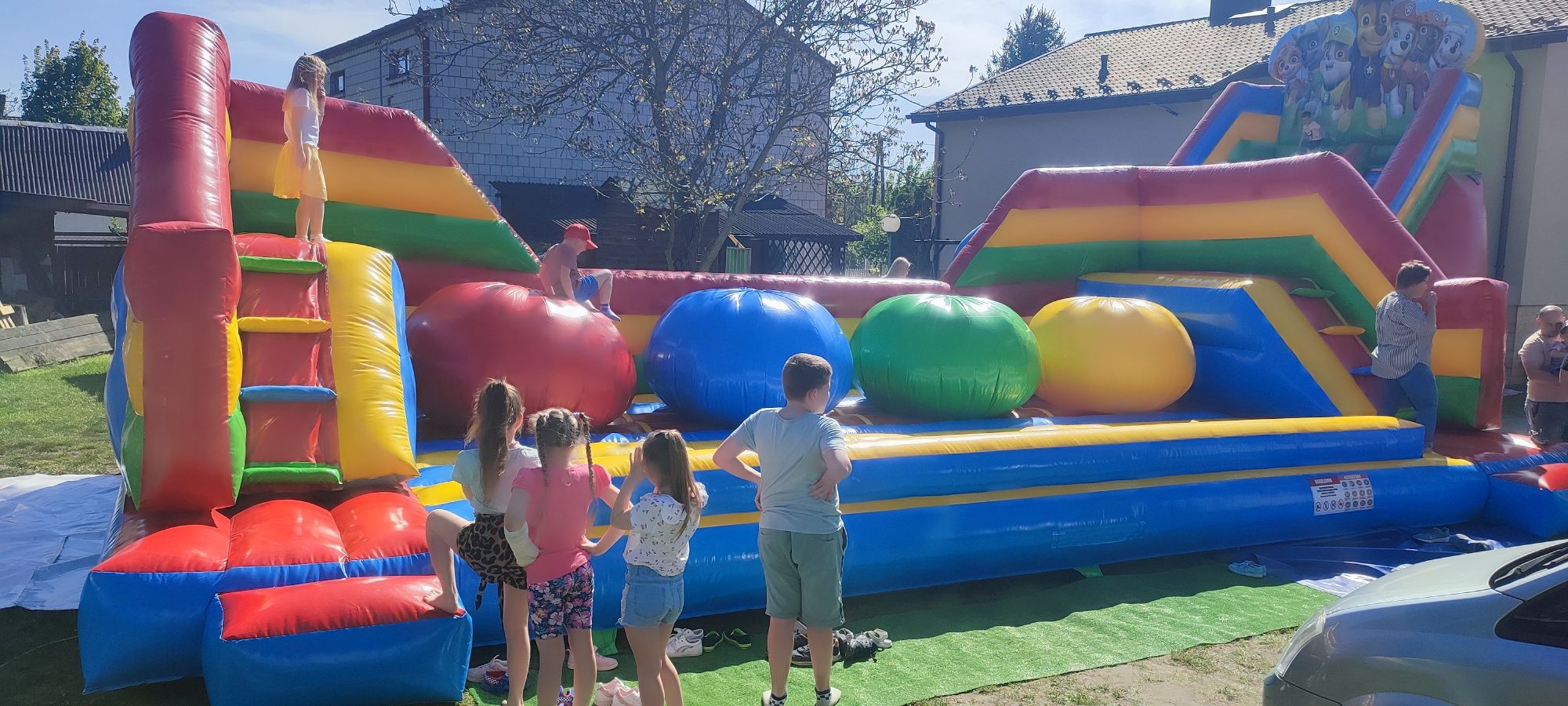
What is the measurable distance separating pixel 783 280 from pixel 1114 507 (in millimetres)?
2607

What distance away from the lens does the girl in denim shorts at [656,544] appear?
2.96 meters

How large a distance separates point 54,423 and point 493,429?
6.77m

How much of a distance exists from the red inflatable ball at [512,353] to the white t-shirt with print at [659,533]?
2097mm

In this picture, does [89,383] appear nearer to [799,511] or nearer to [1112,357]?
[1112,357]

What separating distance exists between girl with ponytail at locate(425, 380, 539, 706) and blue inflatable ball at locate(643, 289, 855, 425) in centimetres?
223

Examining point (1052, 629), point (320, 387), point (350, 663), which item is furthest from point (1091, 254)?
point (350, 663)

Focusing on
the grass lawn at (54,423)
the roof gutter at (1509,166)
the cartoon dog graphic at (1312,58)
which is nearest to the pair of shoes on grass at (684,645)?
the grass lawn at (54,423)

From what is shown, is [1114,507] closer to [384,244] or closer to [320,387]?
[320,387]

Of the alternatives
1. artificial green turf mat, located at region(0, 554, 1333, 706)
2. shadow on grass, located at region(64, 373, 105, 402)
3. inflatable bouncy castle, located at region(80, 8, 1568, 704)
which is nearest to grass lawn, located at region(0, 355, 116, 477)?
shadow on grass, located at region(64, 373, 105, 402)

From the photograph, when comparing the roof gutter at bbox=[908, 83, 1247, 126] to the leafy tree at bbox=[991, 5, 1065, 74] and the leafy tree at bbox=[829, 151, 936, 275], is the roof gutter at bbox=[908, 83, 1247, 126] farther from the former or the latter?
the leafy tree at bbox=[991, 5, 1065, 74]

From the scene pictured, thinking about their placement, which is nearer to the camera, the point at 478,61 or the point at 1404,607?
the point at 1404,607

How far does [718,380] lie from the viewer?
5320 millimetres

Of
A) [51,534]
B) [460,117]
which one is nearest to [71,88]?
[460,117]

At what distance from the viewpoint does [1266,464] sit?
5496mm
